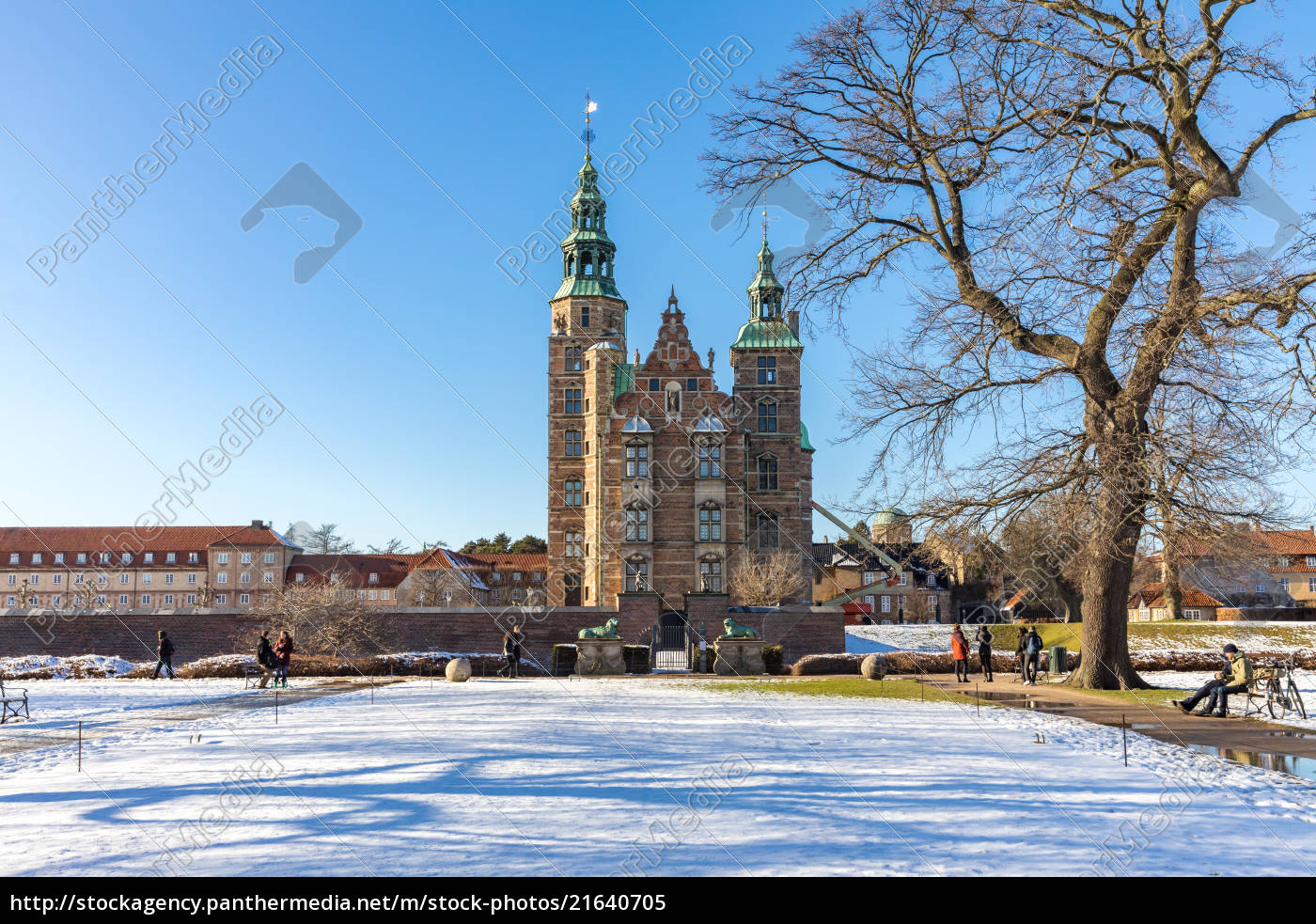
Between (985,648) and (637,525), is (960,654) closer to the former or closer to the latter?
(985,648)

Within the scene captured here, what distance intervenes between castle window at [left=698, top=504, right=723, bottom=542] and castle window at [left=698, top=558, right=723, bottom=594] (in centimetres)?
120

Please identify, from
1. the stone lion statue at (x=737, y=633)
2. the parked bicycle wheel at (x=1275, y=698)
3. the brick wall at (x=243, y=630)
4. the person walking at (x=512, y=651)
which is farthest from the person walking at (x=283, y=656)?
the parked bicycle wheel at (x=1275, y=698)

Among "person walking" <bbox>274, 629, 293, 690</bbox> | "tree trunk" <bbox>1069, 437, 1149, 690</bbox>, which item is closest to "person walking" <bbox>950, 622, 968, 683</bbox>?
"tree trunk" <bbox>1069, 437, 1149, 690</bbox>

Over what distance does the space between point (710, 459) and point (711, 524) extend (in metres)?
3.68

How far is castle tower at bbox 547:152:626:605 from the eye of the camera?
188 feet

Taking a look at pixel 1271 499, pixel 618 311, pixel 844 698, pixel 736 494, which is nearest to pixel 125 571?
pixel 618 311

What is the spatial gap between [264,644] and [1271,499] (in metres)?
22.3

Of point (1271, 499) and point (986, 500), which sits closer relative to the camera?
point (1271, 499)

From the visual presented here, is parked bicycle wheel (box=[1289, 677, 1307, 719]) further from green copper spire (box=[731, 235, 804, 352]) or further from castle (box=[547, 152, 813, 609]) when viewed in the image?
green copper spire (box=[731, 235, 804, 352])

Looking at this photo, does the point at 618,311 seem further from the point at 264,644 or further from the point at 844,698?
the point at 844,698

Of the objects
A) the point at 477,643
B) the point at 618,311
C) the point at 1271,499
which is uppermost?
the point at 618,311

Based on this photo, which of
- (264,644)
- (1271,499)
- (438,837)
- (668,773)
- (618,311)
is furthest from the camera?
(618,311)

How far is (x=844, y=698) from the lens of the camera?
20.1 meters

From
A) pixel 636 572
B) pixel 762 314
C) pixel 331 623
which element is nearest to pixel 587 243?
pixel 762 314
